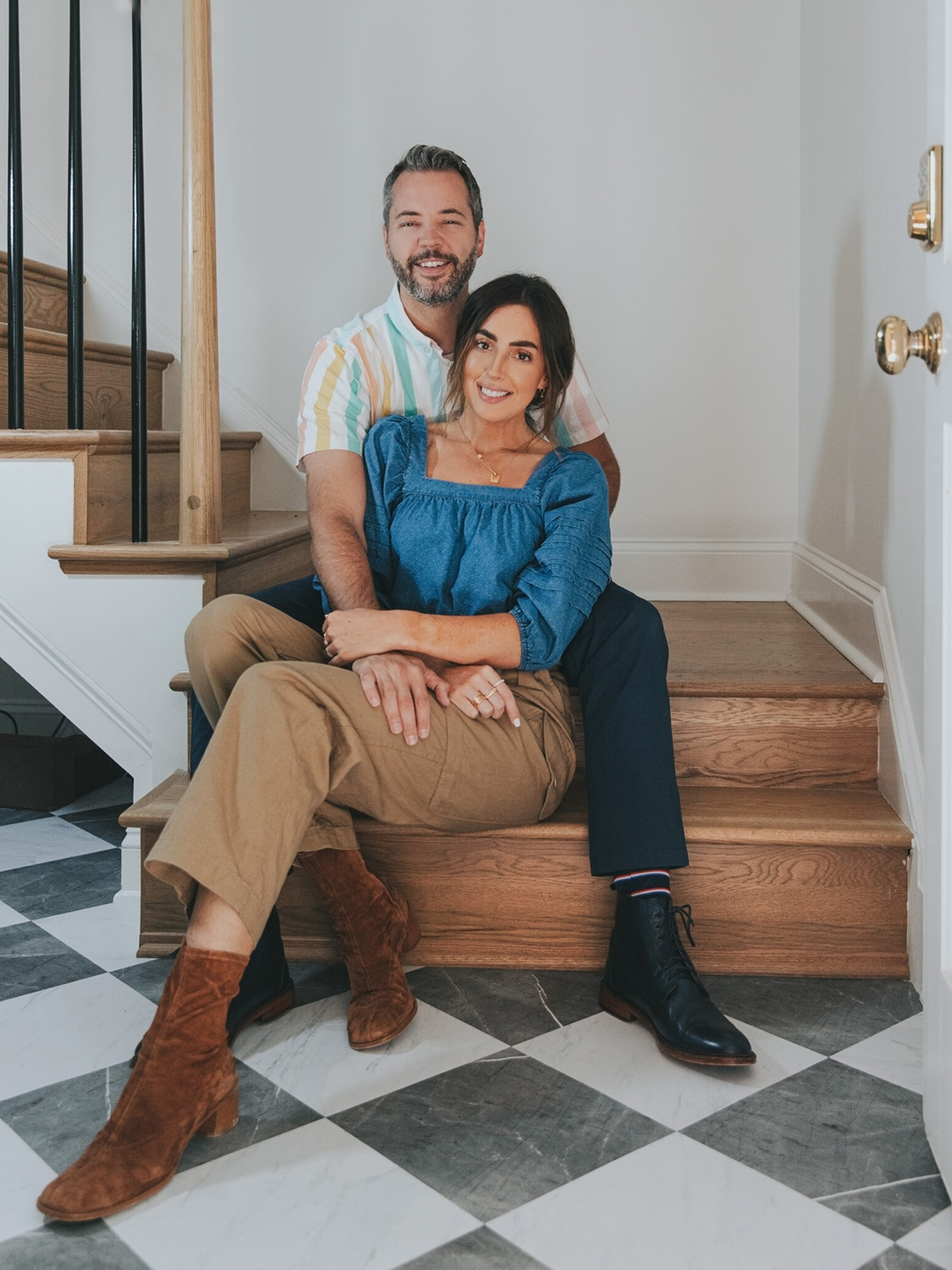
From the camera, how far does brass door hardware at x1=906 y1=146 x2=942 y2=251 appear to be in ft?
3.28

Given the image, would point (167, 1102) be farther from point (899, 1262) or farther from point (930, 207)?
point (930, 207)

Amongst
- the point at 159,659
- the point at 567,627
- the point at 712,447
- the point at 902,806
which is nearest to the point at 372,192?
the point at 712,447

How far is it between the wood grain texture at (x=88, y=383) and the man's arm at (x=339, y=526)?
0.70 m

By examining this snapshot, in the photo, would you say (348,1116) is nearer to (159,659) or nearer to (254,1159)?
(254,1159)

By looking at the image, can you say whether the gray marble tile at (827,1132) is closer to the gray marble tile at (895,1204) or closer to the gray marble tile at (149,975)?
the gray marble tile at (895,1204)

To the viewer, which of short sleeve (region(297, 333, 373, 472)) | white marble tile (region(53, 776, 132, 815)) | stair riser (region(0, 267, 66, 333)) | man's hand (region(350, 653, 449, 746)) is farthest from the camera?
stair riser (region(0, 267, 66, 333))

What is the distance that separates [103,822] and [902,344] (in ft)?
6.03

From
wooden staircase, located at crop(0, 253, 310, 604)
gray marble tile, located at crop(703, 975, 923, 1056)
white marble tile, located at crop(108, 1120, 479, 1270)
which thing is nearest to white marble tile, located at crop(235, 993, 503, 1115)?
white marble tile, located at crop(108, 1120, 479, 1270)

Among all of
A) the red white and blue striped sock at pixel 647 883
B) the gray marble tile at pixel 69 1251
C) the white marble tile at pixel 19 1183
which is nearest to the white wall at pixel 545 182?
the red white and blue striped sock at pixel 647 883

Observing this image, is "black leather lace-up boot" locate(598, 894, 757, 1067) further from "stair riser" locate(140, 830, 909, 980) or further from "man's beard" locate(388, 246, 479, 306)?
"man's beard" locate(388, 246, 479, 306)

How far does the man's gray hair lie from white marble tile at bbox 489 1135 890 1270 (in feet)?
4.69

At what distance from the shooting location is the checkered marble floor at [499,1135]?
101cm

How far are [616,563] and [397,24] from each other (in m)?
1.36

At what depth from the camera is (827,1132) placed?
1.19 m
